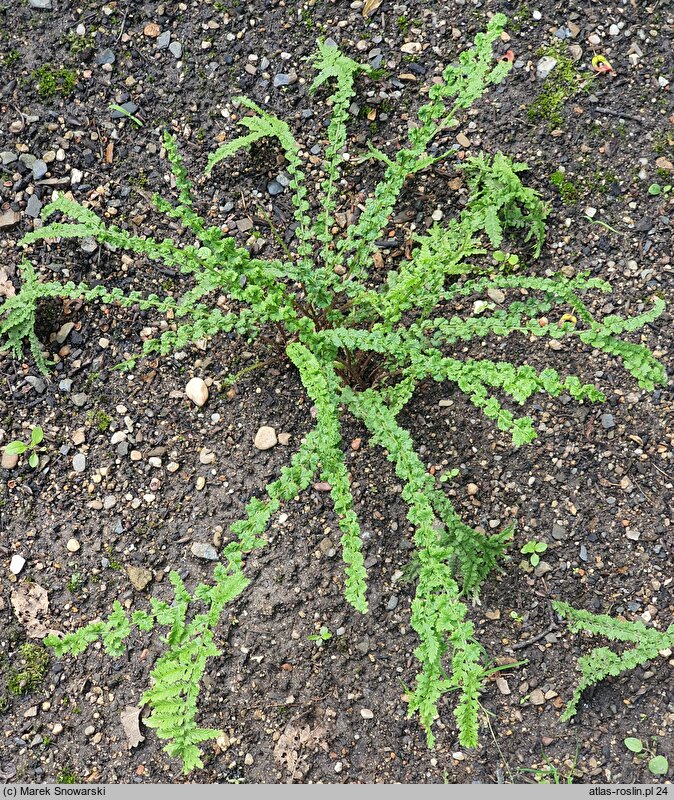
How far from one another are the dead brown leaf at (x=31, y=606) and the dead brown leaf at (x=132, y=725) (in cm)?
43

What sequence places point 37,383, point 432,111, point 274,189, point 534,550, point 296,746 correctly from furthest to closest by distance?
point 274,189 < point 37,383 < point 534,550 < point 296,746 < point 432,111

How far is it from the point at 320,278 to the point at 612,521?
1.40 metres

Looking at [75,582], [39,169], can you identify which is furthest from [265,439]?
[39,169]

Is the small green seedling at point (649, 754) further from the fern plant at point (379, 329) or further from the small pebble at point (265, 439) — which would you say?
the small pebble at point (265, 439)

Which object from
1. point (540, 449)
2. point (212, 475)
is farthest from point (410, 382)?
point (212, 475)

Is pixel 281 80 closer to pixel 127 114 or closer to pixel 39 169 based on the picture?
pixel 127 114

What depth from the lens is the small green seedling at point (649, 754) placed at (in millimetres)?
2549

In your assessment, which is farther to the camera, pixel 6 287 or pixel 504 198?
pixel 6 287

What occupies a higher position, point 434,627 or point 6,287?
point 6,287

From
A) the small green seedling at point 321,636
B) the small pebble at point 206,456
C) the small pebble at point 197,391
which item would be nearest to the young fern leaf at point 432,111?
the small pebble at point 197,391

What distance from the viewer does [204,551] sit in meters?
2.79

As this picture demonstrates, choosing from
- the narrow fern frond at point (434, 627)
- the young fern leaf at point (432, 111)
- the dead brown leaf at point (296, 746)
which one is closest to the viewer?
the narrow fern frond at point (434, 627)

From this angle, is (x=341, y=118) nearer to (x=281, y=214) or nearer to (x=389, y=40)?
(x=281, y=214)

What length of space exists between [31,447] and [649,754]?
2.54 metres
